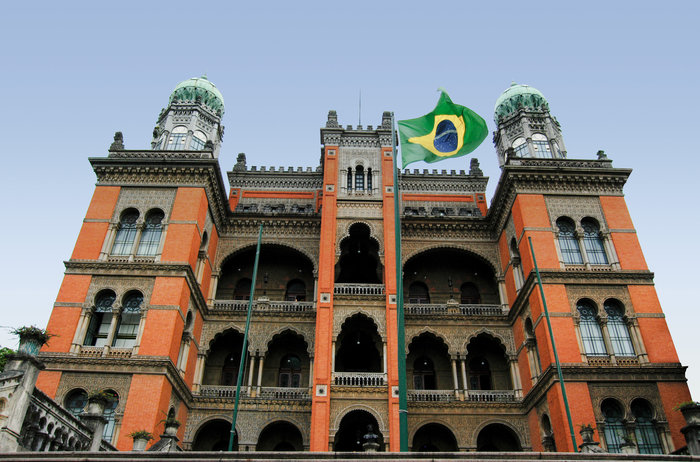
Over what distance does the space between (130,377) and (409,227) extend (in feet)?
54.4

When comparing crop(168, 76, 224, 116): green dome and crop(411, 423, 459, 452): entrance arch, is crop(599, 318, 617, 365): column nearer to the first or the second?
crop(411, 423, 459, 452): entrance arch

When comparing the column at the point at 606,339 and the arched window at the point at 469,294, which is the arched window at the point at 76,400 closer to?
the arched window at the point at 469,294

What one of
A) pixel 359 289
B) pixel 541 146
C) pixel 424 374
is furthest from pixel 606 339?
pixel 541 146

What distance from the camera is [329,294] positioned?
2752 cm

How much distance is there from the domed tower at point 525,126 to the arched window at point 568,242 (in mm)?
5923

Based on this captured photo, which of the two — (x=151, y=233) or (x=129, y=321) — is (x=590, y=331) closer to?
(x=129, y=321)

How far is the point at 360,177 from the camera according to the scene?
1254 inches

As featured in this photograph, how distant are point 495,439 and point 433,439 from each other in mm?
3032

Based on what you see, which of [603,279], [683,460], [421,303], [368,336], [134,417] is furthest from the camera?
[421,303]

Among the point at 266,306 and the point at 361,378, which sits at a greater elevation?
the point at 266,306

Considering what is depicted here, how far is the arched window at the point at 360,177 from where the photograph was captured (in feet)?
103

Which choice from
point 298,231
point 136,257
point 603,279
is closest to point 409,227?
point 298,231

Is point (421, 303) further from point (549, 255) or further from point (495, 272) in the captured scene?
point (549, 255)

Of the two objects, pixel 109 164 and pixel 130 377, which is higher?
pixel 109 164
